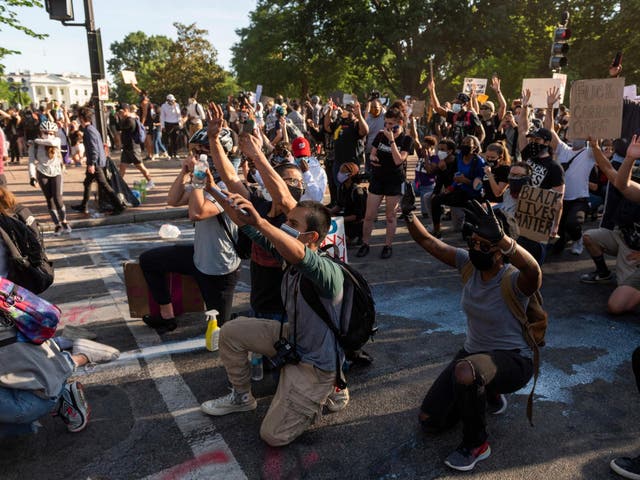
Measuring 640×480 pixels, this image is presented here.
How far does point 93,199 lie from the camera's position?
11.4 meters

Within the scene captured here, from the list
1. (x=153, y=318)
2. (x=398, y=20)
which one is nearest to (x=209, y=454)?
(x=153, y=318)

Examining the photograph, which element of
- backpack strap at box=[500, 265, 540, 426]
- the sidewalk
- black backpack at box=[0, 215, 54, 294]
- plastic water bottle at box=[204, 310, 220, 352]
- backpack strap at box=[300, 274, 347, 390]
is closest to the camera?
backpack strap at box=[500, 265, 540, 426]

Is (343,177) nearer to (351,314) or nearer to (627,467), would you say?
(351,314)

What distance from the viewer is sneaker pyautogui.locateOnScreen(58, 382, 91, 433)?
133 inches

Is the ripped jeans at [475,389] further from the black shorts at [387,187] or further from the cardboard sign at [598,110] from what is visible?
the black shorts at [387,187]

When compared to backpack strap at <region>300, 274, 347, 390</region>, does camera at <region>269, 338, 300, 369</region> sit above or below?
below

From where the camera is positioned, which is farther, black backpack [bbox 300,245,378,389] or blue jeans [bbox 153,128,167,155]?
blue jeans [bbox 153,128,167,155]

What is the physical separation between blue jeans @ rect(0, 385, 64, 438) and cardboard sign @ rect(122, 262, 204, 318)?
1817mm

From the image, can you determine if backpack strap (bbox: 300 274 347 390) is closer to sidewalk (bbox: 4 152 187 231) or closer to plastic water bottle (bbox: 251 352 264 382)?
plastic water bottle (bbox: 251 352 264 382)

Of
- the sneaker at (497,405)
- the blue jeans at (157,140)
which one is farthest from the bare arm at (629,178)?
the blue jeans at (157,140)

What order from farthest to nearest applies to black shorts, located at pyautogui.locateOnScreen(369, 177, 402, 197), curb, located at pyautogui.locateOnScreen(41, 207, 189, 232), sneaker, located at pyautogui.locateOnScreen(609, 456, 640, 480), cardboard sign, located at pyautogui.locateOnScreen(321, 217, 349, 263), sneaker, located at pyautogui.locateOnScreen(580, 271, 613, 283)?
1. curb, located at pyautogui.locateOnScreen(41, 207, 189, 232)
2. black shorts, located at pyautogui.locateOnScreen(369, 177, 402, 197)
3. sneaker, located at pyautogui.locateOnScreen(580, 271, 613, 283)
4. cardboard sign, located at pyautogui.locateOnScreen(321, 217, 349, 263)
5. sneaker, located at pyautogui.locateOnScreen(609, 456, 640, 480)

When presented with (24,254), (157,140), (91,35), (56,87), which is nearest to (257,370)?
(24,254)

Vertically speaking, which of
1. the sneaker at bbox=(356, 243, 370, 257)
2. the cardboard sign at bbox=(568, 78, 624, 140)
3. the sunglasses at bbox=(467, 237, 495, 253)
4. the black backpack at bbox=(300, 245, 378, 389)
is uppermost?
the cardboard sign at bbox=(568, 78, 624, 140)

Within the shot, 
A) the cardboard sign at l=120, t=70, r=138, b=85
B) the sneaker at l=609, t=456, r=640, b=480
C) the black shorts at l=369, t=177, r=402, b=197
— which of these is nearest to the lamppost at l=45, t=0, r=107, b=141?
the cardboard sign at l=120, t=70, r=138, b=85
